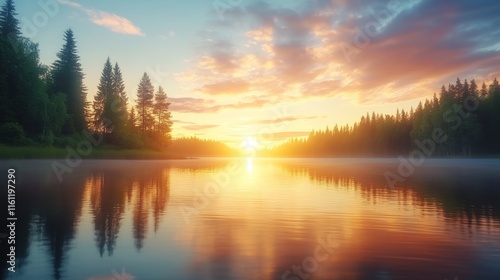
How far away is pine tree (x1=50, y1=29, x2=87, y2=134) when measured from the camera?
86250 mm

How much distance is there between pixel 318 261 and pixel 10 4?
299 feet

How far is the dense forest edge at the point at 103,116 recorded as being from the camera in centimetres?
6606

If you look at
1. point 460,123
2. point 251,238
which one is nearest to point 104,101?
point 251,238

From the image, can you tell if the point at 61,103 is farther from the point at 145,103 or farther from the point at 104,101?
the point at 145,103

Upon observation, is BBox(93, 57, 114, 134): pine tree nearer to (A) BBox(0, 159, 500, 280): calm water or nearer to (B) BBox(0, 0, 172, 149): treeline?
(B) BBox(0, 0, 172, 149): treeline

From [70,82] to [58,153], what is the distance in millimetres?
31655

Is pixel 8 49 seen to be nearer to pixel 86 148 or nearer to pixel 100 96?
pixel 86 148

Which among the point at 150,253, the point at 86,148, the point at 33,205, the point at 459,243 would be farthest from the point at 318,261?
the point at 86,148

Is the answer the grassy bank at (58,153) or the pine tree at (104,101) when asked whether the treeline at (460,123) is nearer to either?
the grassy bank at (58,153)

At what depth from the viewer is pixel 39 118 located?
67.9 m

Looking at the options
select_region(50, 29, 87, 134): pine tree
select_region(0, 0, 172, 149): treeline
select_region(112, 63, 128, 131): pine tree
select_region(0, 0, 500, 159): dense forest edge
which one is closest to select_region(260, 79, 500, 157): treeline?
select_region(0, 0, 500, 159): dense forest edge

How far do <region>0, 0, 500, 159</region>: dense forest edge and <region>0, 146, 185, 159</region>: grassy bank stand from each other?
0.53ft

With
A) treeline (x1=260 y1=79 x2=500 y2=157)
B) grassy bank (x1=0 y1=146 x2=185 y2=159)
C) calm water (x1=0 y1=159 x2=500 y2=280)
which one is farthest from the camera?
treeline (x1=260 y1=79 x2=500 y2=157)

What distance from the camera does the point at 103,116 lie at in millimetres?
95125
